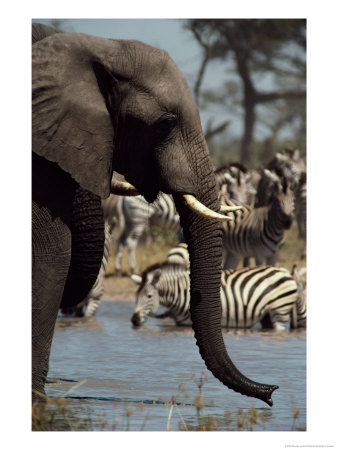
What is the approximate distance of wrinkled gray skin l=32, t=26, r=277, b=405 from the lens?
189 inches

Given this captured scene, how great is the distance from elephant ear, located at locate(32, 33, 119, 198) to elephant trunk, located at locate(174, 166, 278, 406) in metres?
0.44

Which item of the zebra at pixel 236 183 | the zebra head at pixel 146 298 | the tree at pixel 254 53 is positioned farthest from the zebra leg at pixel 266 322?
the tree at pixel 254 53

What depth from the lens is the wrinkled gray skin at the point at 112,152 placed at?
15.8 ft

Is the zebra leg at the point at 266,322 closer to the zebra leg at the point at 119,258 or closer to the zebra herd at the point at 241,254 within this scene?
the zebra herd at the point at 241,254

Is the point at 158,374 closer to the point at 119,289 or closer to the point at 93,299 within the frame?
the point at 93,299

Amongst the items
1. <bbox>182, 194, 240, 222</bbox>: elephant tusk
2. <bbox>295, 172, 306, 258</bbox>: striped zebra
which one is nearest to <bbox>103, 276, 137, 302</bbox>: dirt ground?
<bbox>295, 172, 306, 258</bbox>: striped zebra

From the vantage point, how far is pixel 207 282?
200 inches

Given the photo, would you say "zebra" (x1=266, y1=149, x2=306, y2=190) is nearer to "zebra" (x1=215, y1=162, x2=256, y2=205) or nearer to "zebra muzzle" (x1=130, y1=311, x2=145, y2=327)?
"zebra" (x1=215, y1=162, x2=256, y2=205)

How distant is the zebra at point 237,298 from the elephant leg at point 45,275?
4.40 m

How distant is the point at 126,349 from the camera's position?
26.9ft
